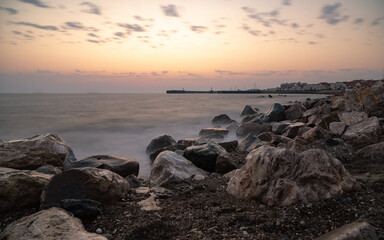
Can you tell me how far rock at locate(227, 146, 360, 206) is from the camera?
301 centimetres

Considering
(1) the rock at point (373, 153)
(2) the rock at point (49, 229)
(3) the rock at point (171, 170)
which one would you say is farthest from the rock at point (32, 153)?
(1) the rock at point (373, 153)

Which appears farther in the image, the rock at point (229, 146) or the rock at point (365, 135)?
the rock at point (229, 146)

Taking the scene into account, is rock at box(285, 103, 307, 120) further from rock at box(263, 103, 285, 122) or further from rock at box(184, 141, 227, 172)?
rock at box(184, 141, 227, 172)

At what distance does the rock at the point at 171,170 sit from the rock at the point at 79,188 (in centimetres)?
136

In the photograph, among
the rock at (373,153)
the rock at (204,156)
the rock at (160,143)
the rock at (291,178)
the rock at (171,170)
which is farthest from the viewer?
the rock at (160,143)

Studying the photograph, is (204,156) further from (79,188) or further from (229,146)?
(79,188)

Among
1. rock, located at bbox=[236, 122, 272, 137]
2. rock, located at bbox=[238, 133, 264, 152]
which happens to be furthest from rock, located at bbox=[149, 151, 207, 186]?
rock, located at bbox=[236, 122, 272, 137]

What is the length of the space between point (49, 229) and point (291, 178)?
274cm

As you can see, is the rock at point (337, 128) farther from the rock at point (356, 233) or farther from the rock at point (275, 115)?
the rock at point (275, 115)

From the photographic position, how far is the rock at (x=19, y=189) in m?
3.66

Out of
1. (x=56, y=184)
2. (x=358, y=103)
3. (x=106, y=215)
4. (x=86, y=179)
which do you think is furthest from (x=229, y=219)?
(x=358, y=103)

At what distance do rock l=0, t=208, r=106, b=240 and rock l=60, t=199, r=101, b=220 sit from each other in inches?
7.7

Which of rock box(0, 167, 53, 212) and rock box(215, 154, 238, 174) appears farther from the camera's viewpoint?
rock box(215, 154, 238, 174)

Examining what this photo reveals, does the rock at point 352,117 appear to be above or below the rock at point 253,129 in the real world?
above
